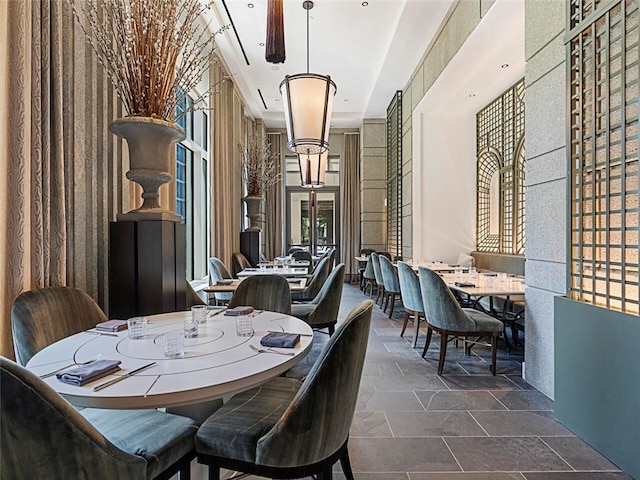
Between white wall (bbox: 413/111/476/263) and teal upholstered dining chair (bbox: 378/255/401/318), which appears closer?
teal upholstered dining chair (bbox: 378/255/401/318)

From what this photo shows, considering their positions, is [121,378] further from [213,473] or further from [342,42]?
[342,42]

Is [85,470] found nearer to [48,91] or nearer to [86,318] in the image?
[86,318]

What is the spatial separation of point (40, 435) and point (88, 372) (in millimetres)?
309

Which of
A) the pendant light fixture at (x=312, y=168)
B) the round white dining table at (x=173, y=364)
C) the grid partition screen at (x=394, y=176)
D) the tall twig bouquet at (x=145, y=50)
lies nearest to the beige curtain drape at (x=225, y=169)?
the pendant light fixture at (x=312, y=168)

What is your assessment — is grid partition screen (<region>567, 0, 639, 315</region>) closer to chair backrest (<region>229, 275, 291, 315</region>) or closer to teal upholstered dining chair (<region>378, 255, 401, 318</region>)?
chair backrest (<region>229, 275, 291, 315</region>)

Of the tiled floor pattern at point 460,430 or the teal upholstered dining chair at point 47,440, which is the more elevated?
the teal upholstered dining chair at point 47,440

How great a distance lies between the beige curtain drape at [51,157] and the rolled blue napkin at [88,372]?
1062 mm

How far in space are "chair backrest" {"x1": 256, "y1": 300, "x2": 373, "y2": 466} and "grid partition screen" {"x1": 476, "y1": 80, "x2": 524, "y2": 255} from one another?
16.6 ft

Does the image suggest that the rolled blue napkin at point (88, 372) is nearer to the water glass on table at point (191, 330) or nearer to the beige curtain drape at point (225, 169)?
the water glass on table at point (191, 330)

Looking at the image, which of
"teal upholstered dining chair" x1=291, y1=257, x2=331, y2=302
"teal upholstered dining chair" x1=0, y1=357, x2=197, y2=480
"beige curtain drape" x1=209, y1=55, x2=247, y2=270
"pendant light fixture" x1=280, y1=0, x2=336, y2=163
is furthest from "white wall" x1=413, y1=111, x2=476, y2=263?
"teal upholstered dining chair" x1=0, y1=357, x2=197, y2=480

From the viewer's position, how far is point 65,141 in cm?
227

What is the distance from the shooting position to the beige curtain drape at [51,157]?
1906mm

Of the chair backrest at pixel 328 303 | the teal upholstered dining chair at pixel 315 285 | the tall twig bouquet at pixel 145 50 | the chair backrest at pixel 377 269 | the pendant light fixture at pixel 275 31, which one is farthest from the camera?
the chair backrest at pixel 377 269

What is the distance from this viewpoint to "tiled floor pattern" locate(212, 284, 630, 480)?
6.40ft
